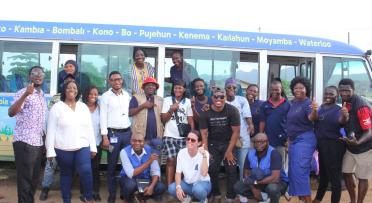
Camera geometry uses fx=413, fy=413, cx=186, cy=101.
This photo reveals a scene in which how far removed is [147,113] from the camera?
598 cm

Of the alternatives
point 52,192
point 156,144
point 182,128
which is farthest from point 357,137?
point 52,192

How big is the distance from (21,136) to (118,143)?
4.53 ft

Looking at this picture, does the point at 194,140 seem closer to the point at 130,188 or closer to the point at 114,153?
the point at 130,188

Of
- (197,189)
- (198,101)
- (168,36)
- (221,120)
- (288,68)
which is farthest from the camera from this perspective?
(288,68)

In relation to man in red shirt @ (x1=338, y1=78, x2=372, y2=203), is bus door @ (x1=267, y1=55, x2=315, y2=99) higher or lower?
higher

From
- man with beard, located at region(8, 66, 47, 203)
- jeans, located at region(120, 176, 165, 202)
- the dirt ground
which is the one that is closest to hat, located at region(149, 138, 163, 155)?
jeans, located at region(120, 176, 165, 202)

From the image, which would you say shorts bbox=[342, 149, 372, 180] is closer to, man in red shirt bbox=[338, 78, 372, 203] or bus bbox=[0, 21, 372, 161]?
man in red shirt bbox=[338, 78, 372, 203]

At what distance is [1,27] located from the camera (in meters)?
6.82

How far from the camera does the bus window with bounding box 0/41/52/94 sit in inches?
268

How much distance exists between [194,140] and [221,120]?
55 cm

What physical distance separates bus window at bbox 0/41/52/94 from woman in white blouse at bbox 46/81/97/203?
6.18 ft

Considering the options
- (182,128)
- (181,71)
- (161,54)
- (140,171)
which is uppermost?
(161,54)

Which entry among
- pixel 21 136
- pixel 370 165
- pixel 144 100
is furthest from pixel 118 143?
pixel 370 165

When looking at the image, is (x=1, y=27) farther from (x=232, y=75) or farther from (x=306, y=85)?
(x=306, y=85)
